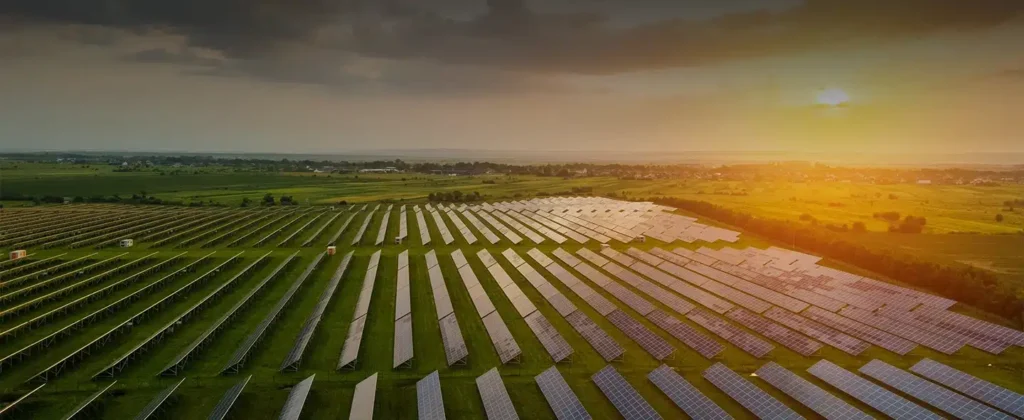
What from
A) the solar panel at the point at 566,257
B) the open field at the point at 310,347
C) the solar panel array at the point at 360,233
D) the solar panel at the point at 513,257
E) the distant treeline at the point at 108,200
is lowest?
the open field at the point at 310,347

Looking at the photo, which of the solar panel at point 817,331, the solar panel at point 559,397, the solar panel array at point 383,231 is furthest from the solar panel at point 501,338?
the solar panel array at point 383,231

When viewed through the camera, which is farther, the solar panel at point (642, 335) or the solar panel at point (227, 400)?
the solar panel at point (642, 335)

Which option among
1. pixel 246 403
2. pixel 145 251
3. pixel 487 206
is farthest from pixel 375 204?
pixel 246 403

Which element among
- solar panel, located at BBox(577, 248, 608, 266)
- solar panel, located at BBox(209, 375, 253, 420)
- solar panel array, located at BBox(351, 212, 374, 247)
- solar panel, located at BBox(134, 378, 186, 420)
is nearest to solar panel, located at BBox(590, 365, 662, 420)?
solar panel, located at BBox(209, 375, 253, 420)

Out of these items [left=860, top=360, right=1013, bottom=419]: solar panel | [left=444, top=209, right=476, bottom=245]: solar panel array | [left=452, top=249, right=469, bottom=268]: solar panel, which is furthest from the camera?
[left=444, top=209, right=476, bottom=245]: solar panel array

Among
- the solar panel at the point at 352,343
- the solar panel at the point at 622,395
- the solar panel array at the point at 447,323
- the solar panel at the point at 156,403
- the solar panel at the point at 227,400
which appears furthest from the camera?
the solar panel array at the point at 447,323

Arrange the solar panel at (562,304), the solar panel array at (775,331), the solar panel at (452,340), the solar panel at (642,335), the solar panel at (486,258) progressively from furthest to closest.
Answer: the solar panel at (486,258) < the solar panel at (562,304) < the solar panel array at (775,331) < the solar panel at (642,335) < the solar panel at (452,340)

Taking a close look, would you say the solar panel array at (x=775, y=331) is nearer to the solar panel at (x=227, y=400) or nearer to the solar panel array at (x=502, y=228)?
the solar panel at (x=227, y=400)

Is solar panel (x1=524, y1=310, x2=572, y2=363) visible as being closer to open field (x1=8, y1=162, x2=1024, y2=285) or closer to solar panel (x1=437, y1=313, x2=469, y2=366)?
solar panel (x1=437, y1=313, x2=469, y2=366)
